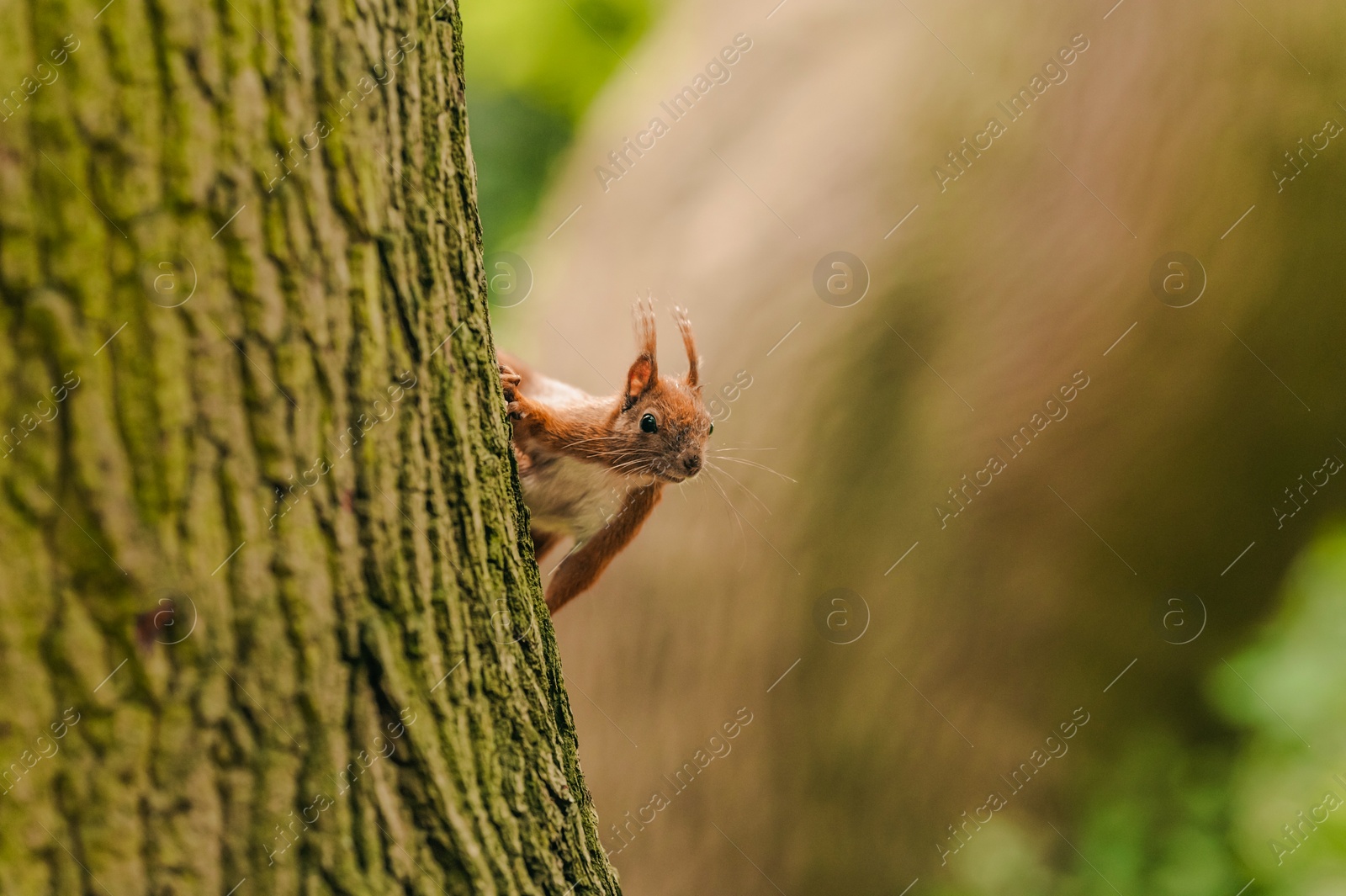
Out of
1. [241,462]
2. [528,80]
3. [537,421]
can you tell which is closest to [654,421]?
[537,421]

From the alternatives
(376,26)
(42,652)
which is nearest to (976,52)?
(376,26)

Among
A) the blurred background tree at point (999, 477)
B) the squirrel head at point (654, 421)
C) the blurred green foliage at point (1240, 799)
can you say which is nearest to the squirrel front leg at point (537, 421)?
the squirrel head at point (654, 421)

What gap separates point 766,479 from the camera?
13.2 ft

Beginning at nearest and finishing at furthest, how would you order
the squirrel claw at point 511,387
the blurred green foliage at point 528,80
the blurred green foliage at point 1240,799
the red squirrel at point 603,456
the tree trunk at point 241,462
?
the tree trunk at point 241,462 → the squirrel claw at point 511,387 → the red squirrel at point 603,456 → the blurred green foliage at point 1240,799 → the blurred green foliage at point 528,80

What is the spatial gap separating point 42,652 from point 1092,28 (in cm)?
441

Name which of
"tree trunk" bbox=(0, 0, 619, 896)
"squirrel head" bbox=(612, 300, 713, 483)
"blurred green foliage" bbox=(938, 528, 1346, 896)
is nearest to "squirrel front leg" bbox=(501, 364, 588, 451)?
"squirrel head" bbox=(612, 300, 713, 483)

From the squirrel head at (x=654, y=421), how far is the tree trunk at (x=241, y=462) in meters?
1.23

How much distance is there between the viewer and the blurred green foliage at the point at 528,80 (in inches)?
271

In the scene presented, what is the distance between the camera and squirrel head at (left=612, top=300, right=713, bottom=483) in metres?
2.53

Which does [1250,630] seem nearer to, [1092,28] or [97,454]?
[1092,28]

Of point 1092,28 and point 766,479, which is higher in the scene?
point 1092,28

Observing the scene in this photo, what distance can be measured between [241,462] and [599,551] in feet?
5.08

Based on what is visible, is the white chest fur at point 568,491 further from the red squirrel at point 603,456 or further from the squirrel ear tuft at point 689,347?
the squirrel ear tuft at point 689,347

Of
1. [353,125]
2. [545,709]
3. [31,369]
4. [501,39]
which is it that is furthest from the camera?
[501,39]
